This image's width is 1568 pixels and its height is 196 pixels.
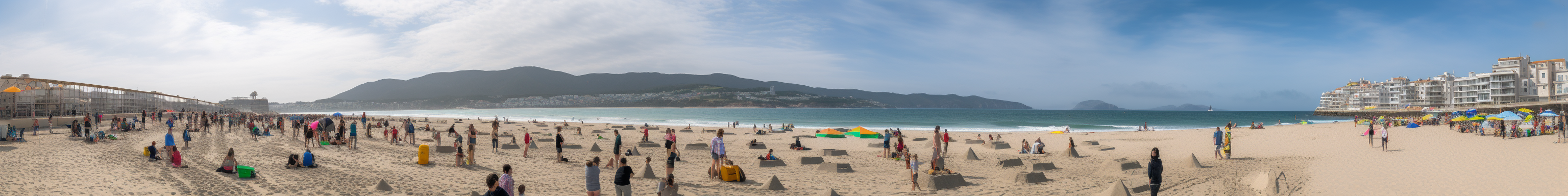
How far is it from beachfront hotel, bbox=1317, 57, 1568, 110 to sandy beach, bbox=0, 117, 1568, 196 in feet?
265

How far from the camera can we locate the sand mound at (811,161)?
13621mm

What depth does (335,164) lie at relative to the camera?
1249cm

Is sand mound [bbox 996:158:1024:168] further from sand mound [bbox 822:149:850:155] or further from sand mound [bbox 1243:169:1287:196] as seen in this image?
sand mound [bbox 822:149:850:155]

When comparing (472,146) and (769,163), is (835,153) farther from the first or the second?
(472,146)

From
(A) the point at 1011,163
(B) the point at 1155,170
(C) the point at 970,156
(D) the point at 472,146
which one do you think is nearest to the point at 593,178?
(D) the point at 472,146

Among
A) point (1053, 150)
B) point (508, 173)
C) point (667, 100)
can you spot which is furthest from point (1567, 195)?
point (667, 100)

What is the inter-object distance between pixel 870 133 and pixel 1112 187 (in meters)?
17.4

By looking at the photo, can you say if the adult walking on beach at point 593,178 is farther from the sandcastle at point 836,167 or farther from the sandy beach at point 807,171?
the sandcastle at point 836,167

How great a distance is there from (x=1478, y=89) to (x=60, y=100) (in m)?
144

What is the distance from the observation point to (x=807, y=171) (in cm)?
1248

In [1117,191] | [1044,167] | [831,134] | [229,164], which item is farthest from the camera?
[831,134]

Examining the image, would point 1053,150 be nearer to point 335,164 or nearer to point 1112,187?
point 1112,187

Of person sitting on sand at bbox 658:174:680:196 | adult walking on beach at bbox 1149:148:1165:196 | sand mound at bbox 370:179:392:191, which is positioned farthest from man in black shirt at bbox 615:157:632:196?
adult walking on beach at bbox 1149:148:1165:196

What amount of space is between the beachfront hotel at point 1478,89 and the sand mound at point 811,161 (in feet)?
300
